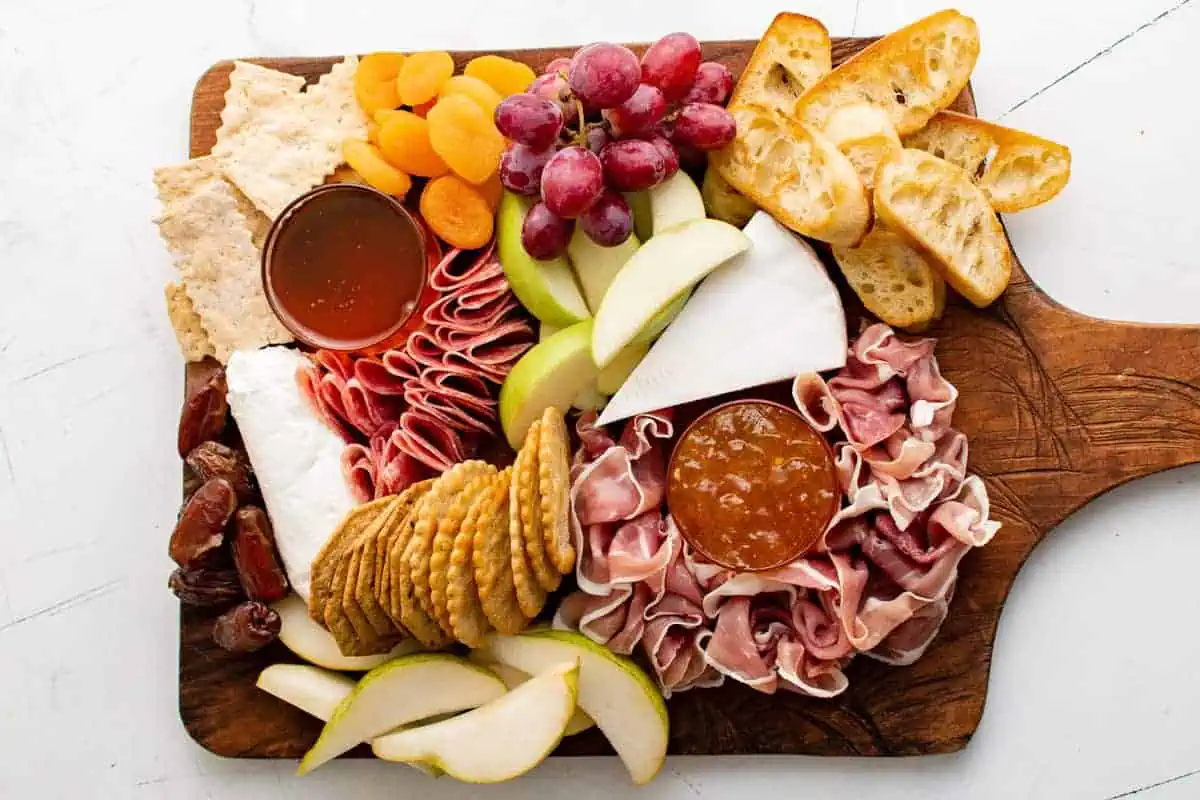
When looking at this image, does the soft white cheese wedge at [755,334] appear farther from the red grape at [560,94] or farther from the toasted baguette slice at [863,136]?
the red grape at [560,94]

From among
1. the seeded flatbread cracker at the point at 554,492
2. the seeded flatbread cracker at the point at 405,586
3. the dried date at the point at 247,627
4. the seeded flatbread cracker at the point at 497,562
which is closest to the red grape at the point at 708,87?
the seeded flatbread cracker at the point at 554,492

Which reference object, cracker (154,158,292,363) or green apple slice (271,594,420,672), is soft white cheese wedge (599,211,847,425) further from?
cracker (154,158,292,363)

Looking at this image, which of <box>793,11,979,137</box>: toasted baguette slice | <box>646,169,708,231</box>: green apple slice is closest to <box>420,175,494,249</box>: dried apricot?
<box>646,169,708,231</box>: green apple slice

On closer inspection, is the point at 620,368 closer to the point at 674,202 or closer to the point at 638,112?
the point at 674,202

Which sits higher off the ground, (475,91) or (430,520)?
(475,91)

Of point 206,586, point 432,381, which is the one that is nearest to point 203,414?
point 206,586
